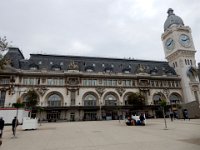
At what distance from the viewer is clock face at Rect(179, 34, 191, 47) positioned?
6911 cm

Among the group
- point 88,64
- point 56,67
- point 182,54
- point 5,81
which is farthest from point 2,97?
point 182,54

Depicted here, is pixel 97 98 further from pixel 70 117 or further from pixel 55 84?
pixel 55 84

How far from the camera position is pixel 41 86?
52.7m

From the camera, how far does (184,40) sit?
7000 cm

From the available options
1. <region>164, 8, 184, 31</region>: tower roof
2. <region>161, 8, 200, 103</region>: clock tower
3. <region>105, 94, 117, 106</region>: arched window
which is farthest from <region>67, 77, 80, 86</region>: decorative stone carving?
<region>164, 8, 184, 31</region>: tower roof

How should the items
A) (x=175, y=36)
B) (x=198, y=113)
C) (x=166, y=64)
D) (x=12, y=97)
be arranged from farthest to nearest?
(x=166, y=64) < (x=175, y=36) < (x=12, y=97) < (x=198, y=113)

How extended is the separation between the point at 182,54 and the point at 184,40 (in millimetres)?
7295

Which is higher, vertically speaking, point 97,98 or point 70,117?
point 97,98

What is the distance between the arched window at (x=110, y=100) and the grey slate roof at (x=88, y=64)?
10.5m

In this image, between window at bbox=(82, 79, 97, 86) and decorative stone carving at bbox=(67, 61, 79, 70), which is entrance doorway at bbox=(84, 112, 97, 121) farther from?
decorative stone carving at bbox=(67, 61, 79, 70)

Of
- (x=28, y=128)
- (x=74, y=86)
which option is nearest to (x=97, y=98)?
(x=74, y=86)

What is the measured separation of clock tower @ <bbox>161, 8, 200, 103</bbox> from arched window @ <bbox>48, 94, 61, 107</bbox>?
160ft

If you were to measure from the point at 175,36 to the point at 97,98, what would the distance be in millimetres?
43358

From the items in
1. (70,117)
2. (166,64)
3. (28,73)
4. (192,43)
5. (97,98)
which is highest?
(192,43)
